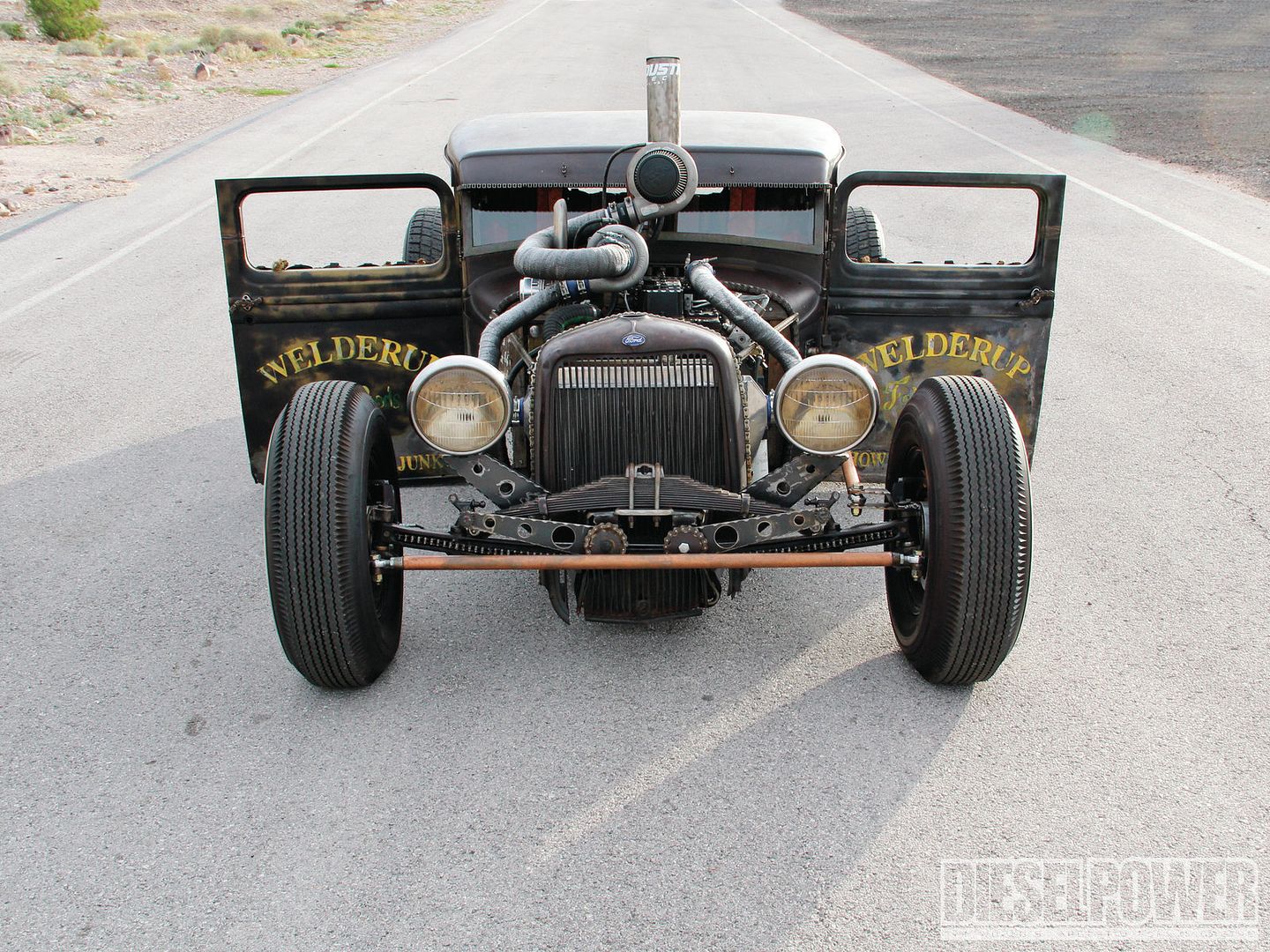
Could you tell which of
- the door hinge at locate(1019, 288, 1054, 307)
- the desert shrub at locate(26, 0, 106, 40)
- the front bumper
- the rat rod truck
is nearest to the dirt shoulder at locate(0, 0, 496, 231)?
the desert shrub at locate(26, 0, 106, 40)

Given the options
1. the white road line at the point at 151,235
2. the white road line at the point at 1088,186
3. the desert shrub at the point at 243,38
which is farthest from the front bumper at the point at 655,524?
the desert shrub at the point at 243,38

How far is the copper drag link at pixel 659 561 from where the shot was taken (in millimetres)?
3672

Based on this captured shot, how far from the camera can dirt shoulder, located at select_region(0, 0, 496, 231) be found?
15.2 meters

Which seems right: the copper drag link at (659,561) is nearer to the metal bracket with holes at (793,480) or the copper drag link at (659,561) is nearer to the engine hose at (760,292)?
the metal bracket with holes at (793,480)

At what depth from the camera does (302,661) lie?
377 cm

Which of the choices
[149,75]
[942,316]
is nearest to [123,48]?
[149,75]

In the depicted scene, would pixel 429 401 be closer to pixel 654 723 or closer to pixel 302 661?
pixel 302 661

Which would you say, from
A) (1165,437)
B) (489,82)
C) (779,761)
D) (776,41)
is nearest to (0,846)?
(779,761)

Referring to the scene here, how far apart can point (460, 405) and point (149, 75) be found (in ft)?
75.6

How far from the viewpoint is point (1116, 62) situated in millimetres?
26297

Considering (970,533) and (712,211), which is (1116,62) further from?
(970,533)

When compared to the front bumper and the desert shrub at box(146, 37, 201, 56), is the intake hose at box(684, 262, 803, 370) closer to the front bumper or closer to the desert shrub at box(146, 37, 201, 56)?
the front bumper

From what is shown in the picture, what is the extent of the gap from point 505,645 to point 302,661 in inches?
30.3

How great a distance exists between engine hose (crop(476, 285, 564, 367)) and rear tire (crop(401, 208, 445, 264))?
1.86 m
